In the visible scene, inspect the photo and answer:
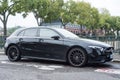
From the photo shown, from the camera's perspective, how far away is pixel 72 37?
11406 mm

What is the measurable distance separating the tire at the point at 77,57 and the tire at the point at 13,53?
237 centimetres

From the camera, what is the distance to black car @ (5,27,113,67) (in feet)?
35.0

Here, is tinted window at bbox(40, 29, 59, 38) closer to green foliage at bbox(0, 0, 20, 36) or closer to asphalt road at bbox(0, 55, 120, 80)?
asphalt road at bbox(0, 55, 120, 80)

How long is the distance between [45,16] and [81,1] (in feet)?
71.0

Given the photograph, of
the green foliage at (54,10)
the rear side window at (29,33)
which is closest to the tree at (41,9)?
the green foliage at (54,10)

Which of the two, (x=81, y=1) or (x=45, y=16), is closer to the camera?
(x=45, y=16)

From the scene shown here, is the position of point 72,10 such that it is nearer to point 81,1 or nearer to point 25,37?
point 81,1

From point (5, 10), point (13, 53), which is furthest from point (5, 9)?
point (13, 53)

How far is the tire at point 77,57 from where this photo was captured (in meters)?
10.7

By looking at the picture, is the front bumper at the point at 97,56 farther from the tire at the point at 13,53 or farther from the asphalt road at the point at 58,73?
the tire at the point at 13,53

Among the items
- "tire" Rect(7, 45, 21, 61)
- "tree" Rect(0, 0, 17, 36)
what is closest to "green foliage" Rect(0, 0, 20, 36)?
"tree" Rect(0, 0, 17, 36)

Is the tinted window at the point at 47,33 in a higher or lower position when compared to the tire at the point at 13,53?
higher

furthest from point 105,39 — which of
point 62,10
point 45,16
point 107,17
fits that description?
point 107,17

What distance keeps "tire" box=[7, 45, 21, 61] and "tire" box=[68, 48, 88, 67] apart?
237 centimetres
